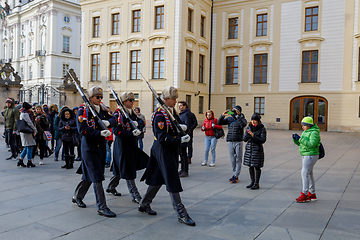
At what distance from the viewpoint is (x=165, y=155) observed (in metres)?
4.46

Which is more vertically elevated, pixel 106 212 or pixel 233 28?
pixel 233 28

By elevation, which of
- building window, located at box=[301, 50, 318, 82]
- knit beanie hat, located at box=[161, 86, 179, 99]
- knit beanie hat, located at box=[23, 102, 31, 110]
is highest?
building window, located at box=[301, 50, 318, 82]

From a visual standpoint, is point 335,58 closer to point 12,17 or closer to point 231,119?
point 231,119

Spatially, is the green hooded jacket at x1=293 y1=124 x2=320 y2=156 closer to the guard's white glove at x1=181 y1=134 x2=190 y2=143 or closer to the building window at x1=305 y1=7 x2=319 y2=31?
the guard's white glove at x1=181 y1=134 x2=190 y2=143

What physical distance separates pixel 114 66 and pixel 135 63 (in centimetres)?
240

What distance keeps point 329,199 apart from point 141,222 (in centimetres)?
366

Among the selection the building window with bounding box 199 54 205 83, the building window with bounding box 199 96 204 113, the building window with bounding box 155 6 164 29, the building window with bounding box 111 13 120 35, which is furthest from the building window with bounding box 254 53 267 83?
the building window with bounding box 111 13 120 35

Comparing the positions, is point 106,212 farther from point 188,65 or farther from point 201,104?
point 201,104

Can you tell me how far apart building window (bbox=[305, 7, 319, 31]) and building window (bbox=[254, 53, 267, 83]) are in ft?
13.8

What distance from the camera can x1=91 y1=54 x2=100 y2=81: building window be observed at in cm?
3031

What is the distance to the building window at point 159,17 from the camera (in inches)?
1064

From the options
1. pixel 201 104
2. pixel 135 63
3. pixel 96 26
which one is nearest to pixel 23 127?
pixel 135 63

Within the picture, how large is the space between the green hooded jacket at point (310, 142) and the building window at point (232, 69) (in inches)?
956

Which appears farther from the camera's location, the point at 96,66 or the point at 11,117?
the point at 96,66
